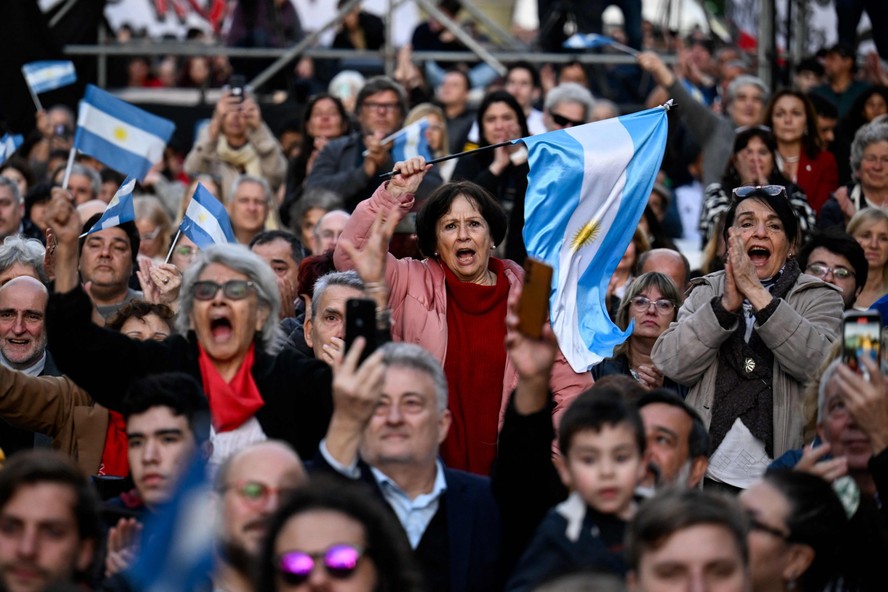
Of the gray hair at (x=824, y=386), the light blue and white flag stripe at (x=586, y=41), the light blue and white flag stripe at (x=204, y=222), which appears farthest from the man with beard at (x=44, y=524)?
the light blue and white flag stripe at (x=586, y=41)

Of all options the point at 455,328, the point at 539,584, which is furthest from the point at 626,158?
the point at 539,584

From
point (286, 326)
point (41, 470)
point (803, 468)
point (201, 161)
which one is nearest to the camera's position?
point (41, 470)

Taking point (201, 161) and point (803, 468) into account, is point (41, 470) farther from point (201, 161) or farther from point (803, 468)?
point (201, 161)

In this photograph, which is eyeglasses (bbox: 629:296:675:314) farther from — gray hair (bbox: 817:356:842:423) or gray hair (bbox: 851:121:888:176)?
gray hair (bbox: 851:121:888:176)

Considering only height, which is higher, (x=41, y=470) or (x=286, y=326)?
(x=286, y=326)

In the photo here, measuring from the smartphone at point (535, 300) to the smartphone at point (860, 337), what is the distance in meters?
1.16

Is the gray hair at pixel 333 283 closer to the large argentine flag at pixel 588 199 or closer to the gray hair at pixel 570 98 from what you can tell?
the large argentine flag at pixel 588 199

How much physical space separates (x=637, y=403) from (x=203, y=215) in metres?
3.28

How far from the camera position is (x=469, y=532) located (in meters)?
5.75

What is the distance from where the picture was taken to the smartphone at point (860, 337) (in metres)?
6.05

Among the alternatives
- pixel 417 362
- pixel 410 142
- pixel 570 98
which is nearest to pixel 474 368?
pixel 417 362

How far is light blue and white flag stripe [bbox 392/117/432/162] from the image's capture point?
10.3 metres

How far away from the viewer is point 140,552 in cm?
525

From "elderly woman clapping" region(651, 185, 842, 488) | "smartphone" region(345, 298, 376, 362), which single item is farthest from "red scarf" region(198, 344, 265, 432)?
"elderly woman clapping" region(651, 185, 842, 488)
